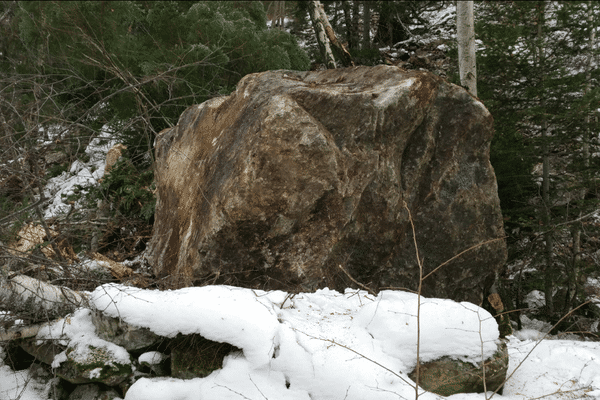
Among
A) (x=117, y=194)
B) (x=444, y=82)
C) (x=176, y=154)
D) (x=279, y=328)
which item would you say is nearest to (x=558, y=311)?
(x=444, y=82)

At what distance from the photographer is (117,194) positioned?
5.94m

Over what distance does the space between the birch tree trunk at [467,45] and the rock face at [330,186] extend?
1433 millimetres

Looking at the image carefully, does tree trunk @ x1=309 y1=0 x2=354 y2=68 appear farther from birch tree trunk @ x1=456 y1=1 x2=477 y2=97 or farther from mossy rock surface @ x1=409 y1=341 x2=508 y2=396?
mossy rock surface @ x1=409 y1=341 x2=508 y2=396

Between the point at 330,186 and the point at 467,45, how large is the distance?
11.7 feet

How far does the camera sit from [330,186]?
356cm

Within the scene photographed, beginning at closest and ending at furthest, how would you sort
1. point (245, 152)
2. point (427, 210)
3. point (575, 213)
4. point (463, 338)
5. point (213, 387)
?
point (213, 387) → point (463, 338) → point (245, 152) → point (427, 210) → point (575, 213)

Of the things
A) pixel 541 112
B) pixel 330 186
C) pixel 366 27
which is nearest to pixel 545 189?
pixel 541 112

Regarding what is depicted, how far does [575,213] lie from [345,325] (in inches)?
180

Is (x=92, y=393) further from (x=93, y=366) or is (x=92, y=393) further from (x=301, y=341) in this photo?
(x=301, y=341)

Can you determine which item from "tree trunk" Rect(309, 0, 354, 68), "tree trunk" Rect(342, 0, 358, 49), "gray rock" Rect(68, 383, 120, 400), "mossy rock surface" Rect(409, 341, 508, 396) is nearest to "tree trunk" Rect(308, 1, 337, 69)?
"tree trunk" Rect(309, 0, 354, 68)

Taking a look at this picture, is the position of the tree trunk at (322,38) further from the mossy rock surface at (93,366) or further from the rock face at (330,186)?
the mossy rock surface at (93,366)

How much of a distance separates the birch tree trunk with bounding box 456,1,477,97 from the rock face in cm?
143

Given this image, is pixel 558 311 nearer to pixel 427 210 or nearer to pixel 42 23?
pixel 427 210

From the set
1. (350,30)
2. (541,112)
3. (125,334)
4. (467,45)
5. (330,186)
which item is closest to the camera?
(125,334)
